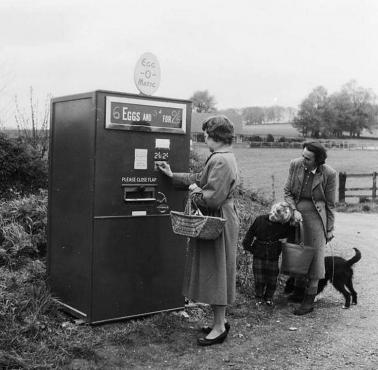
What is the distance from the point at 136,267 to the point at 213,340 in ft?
3.30

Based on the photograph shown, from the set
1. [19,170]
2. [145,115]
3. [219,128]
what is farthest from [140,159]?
[19,170]

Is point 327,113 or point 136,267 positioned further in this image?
point 327,113

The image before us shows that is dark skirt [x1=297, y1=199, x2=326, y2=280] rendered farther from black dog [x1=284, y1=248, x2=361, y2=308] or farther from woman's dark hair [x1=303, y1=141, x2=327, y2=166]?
woman's dark hair [x1=303, y1=141, x2=327, y2=166]

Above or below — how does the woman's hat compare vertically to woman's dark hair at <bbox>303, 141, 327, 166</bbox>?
below

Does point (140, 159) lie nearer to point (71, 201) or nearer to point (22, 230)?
point (71, 201)

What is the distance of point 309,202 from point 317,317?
4.16 ft

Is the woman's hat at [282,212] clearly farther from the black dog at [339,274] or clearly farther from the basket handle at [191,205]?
the basket handle at [191,205]

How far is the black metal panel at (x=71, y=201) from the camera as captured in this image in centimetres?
544

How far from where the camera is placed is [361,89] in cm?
11962

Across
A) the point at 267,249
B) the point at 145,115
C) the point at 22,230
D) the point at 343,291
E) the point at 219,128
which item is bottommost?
the point at 343,291

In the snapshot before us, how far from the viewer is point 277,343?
5.53 meters

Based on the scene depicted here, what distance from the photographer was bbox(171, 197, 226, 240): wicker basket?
4996 millimetres

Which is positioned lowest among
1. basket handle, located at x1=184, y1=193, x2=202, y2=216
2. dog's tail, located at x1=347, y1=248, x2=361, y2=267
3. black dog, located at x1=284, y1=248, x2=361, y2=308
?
black dog, located at x1=284, y1=248, x2=361, y2=308

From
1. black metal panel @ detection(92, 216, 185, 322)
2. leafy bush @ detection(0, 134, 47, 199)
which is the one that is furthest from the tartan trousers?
leafy bush @ detection(0, 134, 47, 199)
